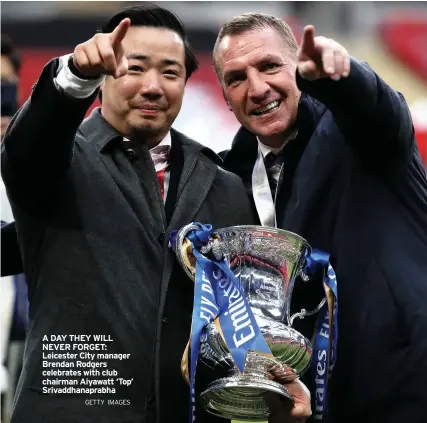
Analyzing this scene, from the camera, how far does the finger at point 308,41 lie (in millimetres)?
1534

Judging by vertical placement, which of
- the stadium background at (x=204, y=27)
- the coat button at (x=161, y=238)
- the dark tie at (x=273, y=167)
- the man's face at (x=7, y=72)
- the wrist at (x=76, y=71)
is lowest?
the coat button at (x=161, y=238)

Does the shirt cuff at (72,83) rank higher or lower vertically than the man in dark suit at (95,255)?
higher

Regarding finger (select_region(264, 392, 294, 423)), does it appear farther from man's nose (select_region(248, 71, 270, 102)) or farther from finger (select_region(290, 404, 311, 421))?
man's nose (select_region(248, 71, 270, 102))

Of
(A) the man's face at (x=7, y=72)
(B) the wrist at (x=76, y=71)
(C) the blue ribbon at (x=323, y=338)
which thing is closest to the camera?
(B) the wrist at (x=76, y=71)

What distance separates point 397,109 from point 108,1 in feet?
18.9

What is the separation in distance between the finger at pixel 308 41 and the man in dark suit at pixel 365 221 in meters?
0.03

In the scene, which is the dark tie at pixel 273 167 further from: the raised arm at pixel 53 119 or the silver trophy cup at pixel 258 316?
the raised arm at pixel 53 119

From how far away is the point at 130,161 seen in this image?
78.5 inches

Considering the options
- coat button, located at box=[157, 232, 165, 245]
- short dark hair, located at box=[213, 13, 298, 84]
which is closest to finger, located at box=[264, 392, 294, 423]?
coat button, located at box=[157, 232, 165, 245]

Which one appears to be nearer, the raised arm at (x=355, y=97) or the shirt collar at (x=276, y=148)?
the raised arm at (x=355, y=97)

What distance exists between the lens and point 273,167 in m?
2.17

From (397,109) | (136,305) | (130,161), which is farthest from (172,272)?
(397,109)

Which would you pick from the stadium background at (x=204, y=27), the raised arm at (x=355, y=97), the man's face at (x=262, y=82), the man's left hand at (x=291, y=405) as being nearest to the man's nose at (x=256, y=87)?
the man's face at (x=262, y=82)

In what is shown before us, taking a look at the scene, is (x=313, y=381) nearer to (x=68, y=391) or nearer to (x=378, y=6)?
(x=68, y=391)
